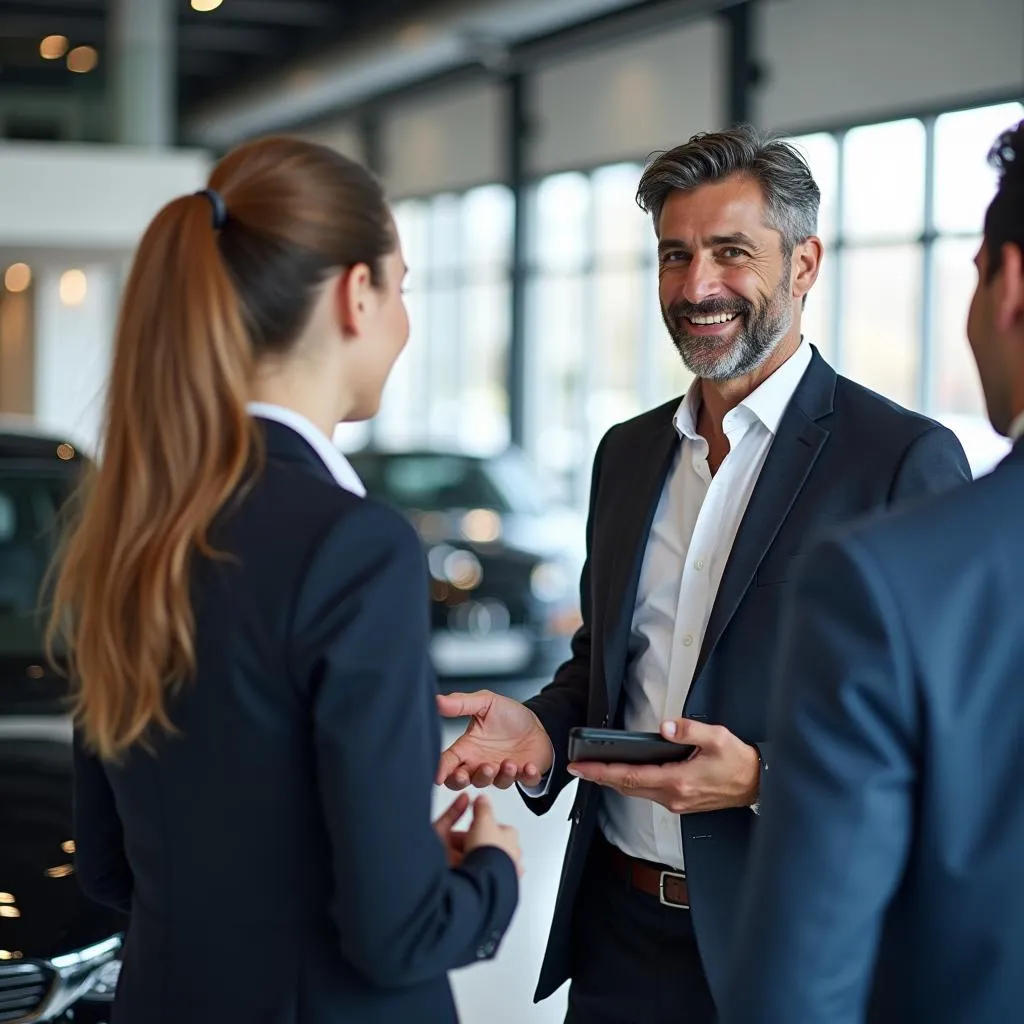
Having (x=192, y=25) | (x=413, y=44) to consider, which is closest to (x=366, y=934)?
(x=413, y=44)

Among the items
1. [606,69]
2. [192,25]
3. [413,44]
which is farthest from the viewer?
[192,25]

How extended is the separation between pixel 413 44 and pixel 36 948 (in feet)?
37.5

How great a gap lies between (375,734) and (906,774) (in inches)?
18.3

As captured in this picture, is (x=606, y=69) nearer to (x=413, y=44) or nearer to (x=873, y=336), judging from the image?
(x=413, y=44)

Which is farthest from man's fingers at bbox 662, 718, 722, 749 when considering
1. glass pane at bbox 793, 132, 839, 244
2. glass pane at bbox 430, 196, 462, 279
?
glass pane at bbox 430, 196, 462, 279

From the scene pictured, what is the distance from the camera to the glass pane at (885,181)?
10586 mm

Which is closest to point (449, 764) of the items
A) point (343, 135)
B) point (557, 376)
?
point (557, 376)

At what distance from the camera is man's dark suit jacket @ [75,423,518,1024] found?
138cm

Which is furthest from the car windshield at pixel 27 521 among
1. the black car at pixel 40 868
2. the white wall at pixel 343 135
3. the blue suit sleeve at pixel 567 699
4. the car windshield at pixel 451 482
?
the white wall at pixel 343 135

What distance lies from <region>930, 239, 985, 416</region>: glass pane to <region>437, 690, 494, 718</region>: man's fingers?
893cm

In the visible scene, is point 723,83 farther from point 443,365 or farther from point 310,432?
point 310,432

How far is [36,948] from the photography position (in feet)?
8.33

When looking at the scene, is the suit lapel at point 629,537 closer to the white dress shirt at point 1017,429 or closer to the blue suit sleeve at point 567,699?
the blue suit sleeve at point 567,699

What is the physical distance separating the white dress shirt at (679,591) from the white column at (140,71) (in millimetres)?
9057
